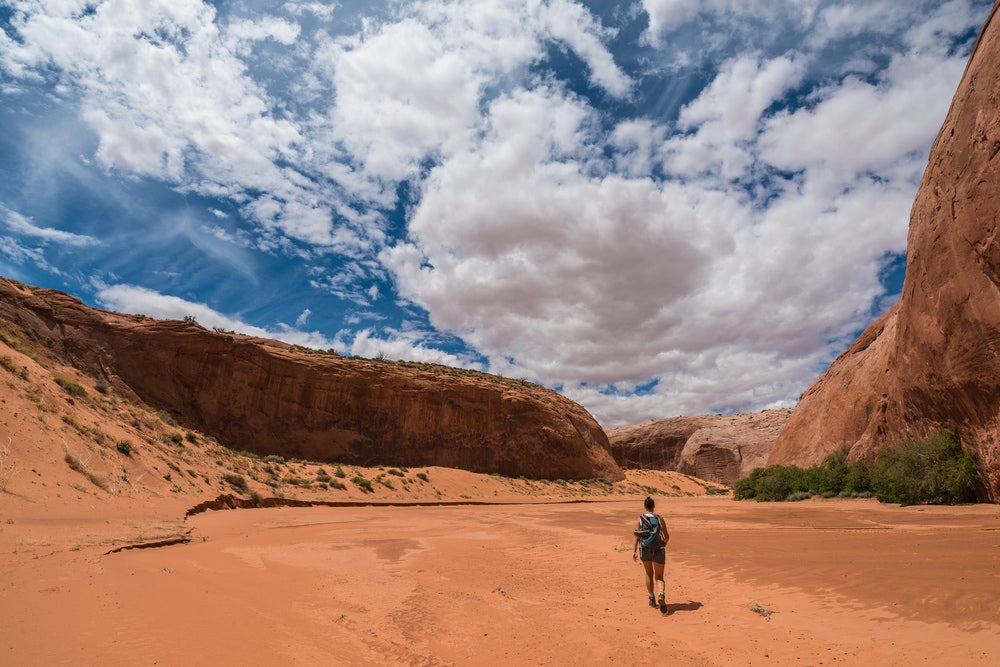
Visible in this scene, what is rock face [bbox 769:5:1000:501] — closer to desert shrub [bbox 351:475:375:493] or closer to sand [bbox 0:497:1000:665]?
sand [bbox 0:497:1000:665]

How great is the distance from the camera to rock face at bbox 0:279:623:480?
3197cm

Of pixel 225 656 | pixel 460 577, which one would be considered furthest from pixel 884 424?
pixel 225 656

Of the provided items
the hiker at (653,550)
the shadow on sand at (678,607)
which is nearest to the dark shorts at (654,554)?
the hiker at (653,550)

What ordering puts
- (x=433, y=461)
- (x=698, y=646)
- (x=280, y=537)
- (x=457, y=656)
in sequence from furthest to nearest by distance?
(x=433, y=461)
(x=280, y=537)
(x=698, y=646)
(x=457, y=656)

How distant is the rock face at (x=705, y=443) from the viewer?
207 ft

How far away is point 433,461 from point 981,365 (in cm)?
3622

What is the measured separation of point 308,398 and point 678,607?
37.6 metres

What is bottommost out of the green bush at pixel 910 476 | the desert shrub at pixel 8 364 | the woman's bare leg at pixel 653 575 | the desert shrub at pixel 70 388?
the woman's bare leg at pixel 653 575

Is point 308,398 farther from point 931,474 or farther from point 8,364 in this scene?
point 931,474

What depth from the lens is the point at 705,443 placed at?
67.9 metres

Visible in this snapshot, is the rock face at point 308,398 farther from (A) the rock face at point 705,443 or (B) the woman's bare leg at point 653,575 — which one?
(B) the woman's bare leg at point 653,575

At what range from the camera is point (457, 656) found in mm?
4887

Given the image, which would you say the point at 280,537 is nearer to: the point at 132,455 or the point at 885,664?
the point at 132,455

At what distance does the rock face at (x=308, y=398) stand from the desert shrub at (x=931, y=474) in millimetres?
32160
